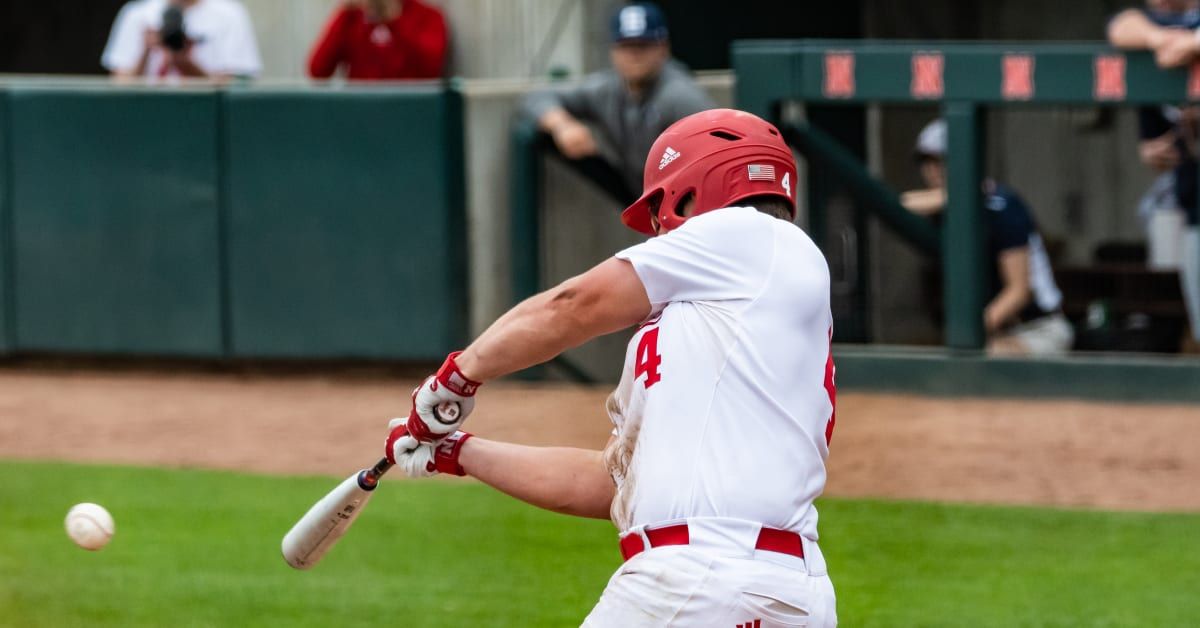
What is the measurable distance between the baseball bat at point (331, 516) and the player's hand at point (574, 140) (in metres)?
6.19

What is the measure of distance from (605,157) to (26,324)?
3701mm

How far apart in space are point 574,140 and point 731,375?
6979 millimetres

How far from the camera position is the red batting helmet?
11.3 ft

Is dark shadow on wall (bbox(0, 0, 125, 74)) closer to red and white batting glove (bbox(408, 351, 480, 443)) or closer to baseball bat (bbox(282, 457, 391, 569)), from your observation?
baseball bat (bbox(282, 457, 391, 569))

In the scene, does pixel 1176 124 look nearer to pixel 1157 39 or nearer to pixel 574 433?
pixel 1157 39

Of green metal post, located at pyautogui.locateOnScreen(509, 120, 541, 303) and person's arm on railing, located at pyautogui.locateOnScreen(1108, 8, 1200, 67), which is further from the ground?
person's arm on railing, located at pyautogui.locateOnScreen(1108, 8, 1200, 67)

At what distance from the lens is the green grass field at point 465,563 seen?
6188 mm

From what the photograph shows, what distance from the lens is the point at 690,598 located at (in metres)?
3.23

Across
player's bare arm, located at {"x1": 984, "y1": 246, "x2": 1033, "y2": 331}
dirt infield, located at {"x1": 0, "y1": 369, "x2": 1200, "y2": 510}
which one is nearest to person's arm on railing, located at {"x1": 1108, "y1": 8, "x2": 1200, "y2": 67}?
player's bare arm, located at {"x1": 984, "y1": 246, "x2": 1033, "y2": 331}

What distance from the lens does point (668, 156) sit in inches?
138

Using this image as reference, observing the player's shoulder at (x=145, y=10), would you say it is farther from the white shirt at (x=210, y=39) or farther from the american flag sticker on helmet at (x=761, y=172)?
the american flag sticker on helmet at (x=761, y=172)

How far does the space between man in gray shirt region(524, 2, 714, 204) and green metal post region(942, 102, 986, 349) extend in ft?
4.25

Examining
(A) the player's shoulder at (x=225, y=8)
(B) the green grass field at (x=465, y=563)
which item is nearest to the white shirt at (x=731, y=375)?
(B) the green grass field at (x=465, y=563)

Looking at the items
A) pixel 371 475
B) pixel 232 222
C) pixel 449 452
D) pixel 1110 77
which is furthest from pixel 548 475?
pixel 232 222
